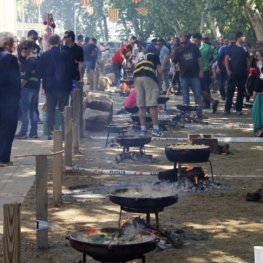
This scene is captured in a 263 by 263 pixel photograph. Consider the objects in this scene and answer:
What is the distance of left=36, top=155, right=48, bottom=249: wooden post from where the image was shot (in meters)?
8.68

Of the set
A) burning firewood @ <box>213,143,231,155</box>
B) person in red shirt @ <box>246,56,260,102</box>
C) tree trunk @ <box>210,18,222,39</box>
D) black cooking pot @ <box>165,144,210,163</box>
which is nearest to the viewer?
black cooking pot @ <box>165,144,210,163</box>

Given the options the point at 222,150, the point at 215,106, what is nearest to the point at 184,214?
the point at 222,150

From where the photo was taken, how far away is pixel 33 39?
20422mm

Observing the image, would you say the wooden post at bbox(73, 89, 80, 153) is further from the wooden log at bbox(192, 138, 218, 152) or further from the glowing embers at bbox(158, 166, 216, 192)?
the glowing embers at bbox(158, 166, 216, 192)

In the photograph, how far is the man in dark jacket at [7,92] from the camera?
1391 cm

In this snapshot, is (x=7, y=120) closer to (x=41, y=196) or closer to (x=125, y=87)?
(x=41, y=196)

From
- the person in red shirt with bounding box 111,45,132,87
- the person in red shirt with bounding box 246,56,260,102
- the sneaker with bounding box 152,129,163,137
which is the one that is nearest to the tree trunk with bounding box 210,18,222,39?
the person in red shirt with bounding box 111,45,132,87

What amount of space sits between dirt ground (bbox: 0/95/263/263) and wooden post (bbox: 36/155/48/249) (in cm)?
12

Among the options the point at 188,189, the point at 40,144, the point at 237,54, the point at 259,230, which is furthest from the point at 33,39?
the point at 259,230

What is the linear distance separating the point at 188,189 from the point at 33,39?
9465 mm

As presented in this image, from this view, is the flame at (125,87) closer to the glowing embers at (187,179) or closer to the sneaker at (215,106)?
the sneaker at (215,106)

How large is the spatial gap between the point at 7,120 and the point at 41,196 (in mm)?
5644

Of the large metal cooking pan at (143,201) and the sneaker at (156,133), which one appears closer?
the large metal cooking pan at (143,201)

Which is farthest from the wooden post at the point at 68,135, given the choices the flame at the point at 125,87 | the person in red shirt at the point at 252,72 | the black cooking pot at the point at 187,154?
the flame at the point at 125,87
